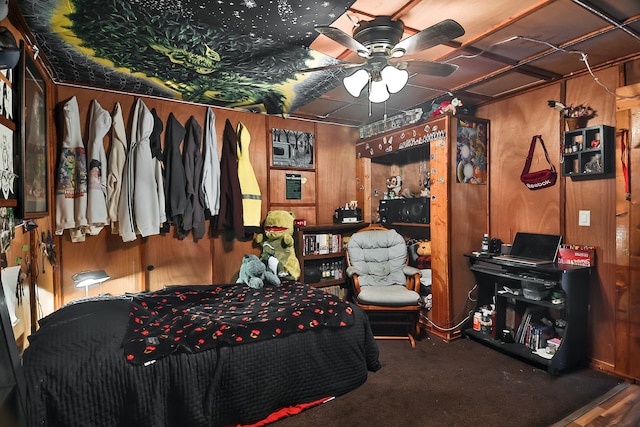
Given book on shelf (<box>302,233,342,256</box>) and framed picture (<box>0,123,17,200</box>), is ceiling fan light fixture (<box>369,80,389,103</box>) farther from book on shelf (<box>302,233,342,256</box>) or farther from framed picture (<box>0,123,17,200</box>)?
book on shelf (<box>302,233,342,256</box>)

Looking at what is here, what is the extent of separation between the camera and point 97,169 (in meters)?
2.80

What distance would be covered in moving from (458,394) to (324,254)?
6.50ft

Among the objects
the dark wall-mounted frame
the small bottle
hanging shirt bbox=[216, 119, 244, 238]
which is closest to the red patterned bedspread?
hanging shirt bbox=[216, 119, 244, 238]

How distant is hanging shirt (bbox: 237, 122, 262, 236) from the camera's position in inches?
138

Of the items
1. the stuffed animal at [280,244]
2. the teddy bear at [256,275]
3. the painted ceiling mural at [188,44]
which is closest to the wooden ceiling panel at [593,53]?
the painted ceiling mural at [188,44]

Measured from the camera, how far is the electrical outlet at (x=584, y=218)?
8.80 feet

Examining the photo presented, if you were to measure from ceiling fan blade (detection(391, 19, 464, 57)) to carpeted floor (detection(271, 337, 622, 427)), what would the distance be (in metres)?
2.14

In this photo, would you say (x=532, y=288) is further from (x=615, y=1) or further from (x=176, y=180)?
(x=176, y=180)

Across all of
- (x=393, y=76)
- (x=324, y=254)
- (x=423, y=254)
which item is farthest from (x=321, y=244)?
(x=393, y=76)

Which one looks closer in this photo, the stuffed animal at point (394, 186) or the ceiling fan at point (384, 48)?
the ceiling fan at point (384, 48)

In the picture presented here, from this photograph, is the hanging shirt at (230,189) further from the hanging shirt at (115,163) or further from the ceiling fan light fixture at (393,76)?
the ceiling fan light fixture at (393,76)

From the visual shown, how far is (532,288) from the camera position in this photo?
273cm

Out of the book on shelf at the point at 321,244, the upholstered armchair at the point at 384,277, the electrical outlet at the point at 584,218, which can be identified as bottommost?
the upholstered armchair at the point at 384,277

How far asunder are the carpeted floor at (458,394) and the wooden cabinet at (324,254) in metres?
1.22
